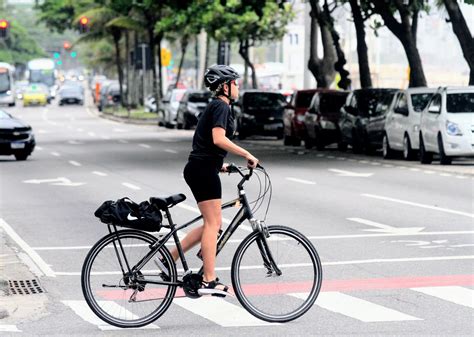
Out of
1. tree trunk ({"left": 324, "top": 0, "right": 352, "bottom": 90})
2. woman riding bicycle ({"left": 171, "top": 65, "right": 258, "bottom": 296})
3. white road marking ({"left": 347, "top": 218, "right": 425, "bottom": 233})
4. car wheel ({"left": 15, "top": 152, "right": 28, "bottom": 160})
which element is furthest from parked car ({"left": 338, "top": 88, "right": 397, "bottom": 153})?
woman riding bicycle ({"left": 171, "top": 65, "right": 258, "bottom": 296})

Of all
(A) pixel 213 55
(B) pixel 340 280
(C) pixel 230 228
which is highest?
(C) pixel 230 228

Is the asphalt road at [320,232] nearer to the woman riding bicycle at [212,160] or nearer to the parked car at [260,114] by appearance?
the woman riding bicycle at [212,160]

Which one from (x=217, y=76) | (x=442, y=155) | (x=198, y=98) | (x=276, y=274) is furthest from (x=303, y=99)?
(x=217, y=76)

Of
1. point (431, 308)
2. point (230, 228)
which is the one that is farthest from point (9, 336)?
point (431, 308)

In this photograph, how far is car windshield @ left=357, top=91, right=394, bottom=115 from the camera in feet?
118

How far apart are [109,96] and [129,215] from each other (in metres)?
88.0

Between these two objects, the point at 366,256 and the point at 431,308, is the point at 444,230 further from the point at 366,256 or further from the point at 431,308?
the point at 431,308

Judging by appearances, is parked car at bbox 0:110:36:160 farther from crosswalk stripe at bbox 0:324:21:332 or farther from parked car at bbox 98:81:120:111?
parked car at bbox 98:81:120:111

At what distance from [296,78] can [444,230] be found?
96.2 metres

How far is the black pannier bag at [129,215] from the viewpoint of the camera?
9711 mm

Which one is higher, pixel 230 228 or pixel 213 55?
pixel 230 228

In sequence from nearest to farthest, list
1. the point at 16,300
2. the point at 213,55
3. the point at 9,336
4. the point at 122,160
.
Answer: the point at 9,336
the point at 16,300
the point at 122,160
the point at 213,55

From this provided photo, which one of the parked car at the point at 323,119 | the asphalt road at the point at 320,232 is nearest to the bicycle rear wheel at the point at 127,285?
the asphalt road at the point at 320,232

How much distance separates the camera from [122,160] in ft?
112
